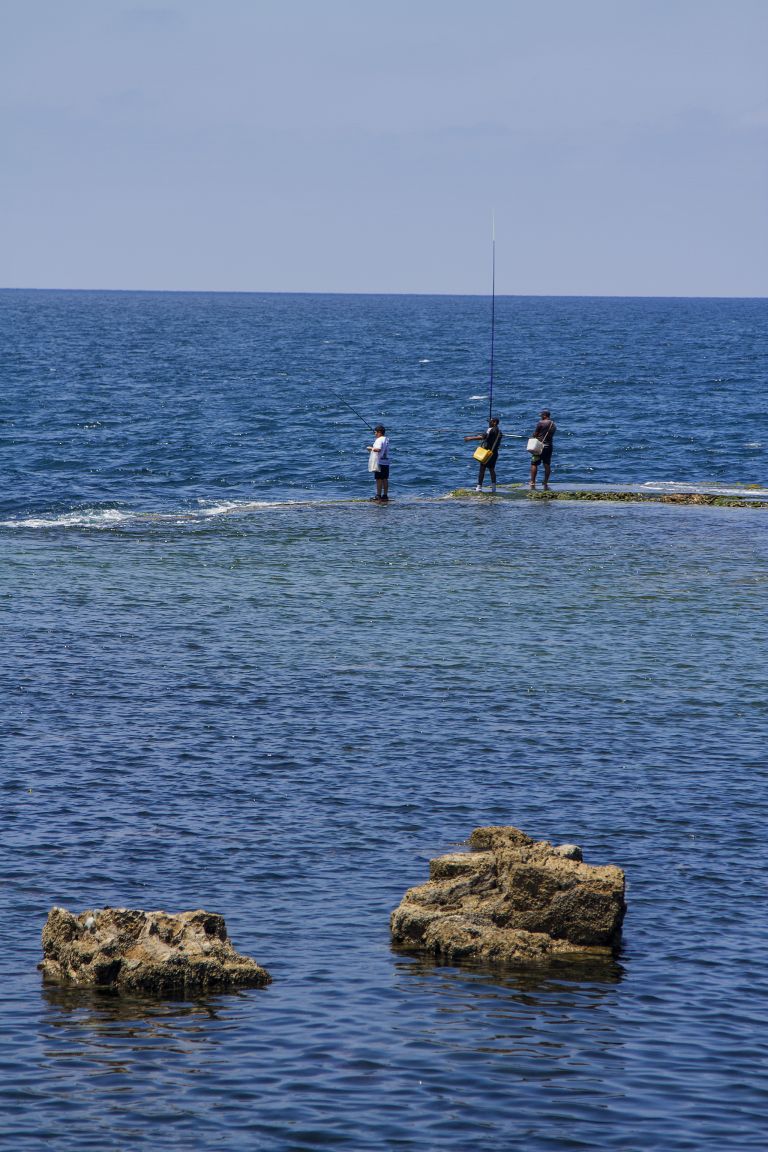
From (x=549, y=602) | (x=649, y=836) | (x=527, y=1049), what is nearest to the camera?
(x=527, y=1049)

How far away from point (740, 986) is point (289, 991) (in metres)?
4.05

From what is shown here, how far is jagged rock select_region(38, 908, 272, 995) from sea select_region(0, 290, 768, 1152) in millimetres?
201

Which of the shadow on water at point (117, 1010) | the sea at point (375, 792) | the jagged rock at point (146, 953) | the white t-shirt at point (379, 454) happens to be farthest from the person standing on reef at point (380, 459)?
the shadow on water at point (117, 1010)

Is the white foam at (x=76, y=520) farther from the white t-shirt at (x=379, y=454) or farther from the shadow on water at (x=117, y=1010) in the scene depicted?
the shadow on water at (x=117, y=1010)

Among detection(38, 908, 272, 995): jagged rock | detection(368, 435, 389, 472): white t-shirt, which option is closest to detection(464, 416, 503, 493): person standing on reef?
detection(368, 435, 389, 472): white t-shirt

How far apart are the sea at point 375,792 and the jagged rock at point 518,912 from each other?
290 millimetres

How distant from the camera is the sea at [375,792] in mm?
11727

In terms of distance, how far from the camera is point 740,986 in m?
13.8

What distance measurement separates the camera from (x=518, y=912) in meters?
14.7

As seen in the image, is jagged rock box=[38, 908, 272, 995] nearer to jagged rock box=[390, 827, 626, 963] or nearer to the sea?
the sea

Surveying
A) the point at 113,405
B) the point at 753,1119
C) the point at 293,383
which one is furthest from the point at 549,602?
the point at 293,383

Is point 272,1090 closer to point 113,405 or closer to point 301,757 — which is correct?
point 301,757

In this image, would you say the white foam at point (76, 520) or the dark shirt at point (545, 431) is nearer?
the white foam at point (76, 520)

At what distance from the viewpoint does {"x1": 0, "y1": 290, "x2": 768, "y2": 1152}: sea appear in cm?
1173
